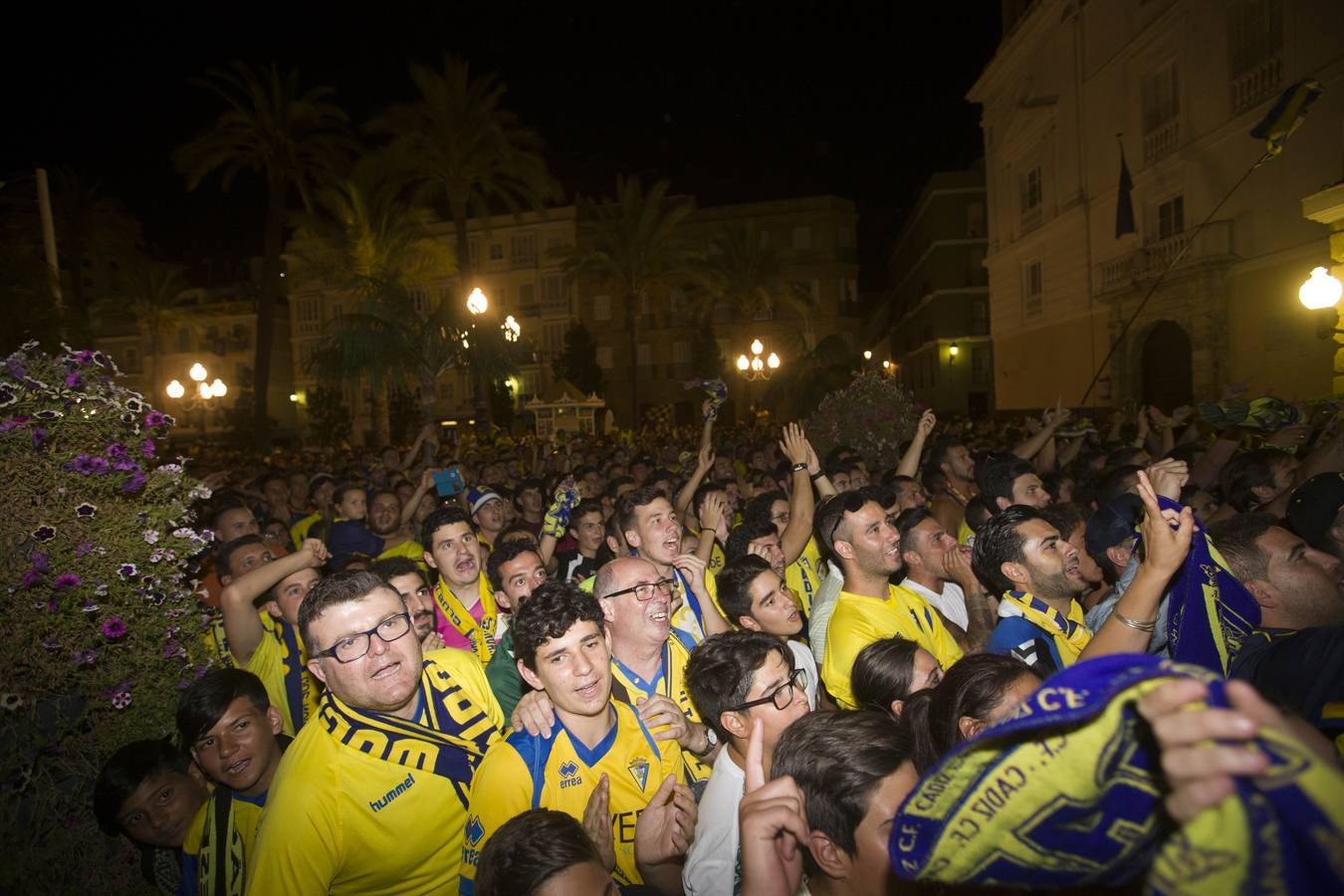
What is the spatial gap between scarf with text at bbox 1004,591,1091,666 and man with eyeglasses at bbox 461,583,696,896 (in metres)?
1.77

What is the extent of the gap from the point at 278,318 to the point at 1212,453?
5879cm

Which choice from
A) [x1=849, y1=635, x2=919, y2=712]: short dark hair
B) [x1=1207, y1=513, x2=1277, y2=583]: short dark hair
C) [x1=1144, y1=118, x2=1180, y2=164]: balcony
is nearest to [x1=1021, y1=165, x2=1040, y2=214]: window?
[x1=1144, y1=118, x2=1180, y2=164]: balcony

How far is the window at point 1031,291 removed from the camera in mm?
26031

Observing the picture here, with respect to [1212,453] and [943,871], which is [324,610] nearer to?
[943,871]

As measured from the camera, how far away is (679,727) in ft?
9.42

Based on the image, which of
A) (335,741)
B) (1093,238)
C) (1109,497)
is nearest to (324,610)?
(335,741)

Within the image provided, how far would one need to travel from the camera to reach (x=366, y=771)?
8.71 feet

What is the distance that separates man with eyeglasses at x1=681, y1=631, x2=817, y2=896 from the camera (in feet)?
8.32

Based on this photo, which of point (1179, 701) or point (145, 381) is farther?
point (145, 381)

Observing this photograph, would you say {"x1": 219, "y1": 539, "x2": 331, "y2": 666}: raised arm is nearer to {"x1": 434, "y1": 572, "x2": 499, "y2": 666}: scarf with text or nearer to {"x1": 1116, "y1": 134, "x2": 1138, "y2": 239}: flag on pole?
{"x1": 434, "y1": 572, "x2": 499, "y2": 666}: scarf with text

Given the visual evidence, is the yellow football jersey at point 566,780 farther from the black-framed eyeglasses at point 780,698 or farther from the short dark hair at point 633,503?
the short dark hair at point 633,503

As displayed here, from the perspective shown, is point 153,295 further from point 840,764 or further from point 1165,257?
point 840,764

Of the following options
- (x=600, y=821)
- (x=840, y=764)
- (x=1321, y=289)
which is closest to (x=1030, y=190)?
(x=1321, y=289)

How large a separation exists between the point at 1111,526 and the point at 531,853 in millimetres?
3458
